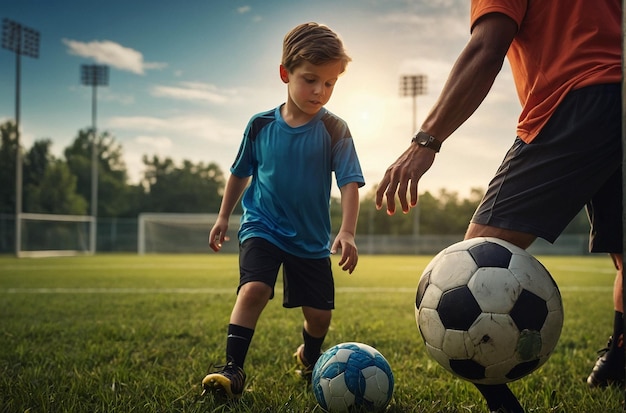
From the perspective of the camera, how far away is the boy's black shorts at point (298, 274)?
116 inches

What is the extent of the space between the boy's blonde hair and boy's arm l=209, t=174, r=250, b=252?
26.8 inches

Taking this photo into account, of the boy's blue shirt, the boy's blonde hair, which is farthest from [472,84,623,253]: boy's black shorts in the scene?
the boy's blonde hair

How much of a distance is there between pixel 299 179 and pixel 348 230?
41 centimetres

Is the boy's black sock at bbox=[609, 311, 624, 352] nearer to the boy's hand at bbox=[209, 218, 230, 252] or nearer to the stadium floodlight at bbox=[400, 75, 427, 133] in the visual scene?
the boy's hand at bbox=[209, 218, 230, 252]

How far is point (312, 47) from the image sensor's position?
288 cm

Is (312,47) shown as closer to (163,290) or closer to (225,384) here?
(225,384)

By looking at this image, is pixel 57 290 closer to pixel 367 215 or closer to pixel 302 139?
pixel 302 139

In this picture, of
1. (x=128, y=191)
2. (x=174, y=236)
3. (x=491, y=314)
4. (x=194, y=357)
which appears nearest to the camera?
(x=491, y=314)

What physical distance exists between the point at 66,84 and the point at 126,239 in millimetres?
22991

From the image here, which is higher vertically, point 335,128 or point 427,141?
point 335,128

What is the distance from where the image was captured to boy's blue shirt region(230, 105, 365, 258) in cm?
301

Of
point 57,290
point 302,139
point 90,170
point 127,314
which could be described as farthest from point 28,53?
point 302,139

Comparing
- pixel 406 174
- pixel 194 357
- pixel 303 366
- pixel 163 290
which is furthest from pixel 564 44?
pixel 163 290

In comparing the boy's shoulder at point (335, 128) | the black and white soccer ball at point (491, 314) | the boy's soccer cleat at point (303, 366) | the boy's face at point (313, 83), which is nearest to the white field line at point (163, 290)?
the boy's soccer cleat at point (303, 366)
